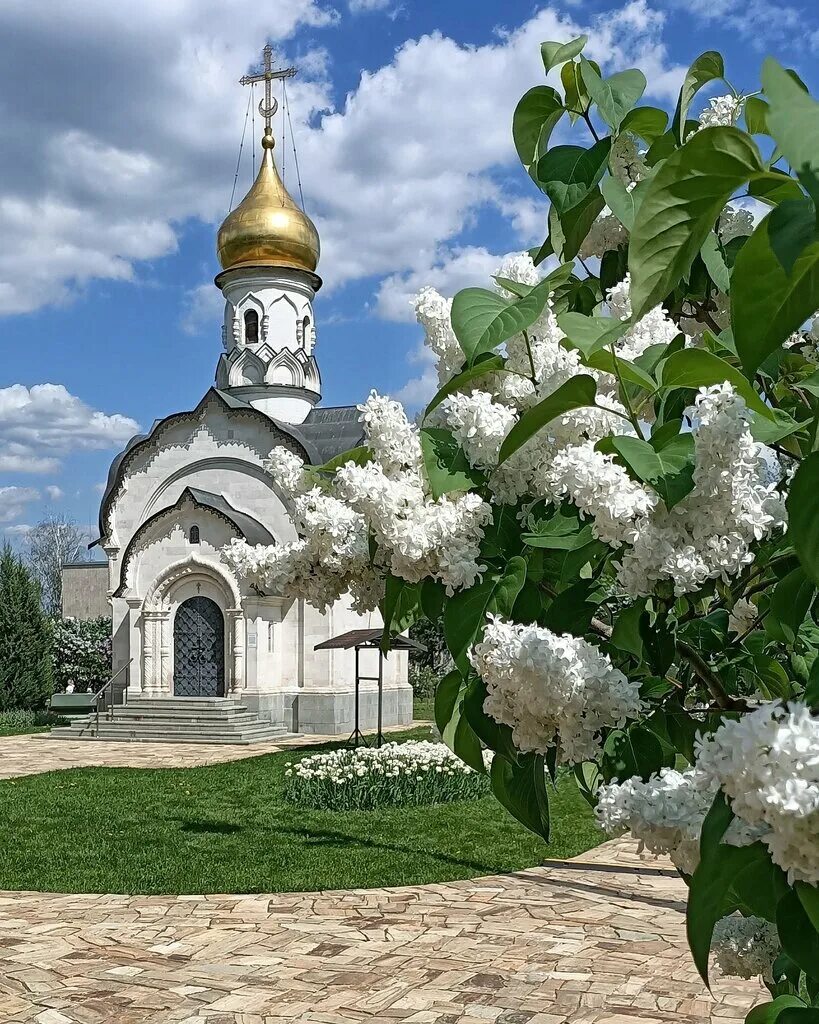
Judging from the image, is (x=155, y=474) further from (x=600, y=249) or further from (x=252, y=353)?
(x=600, y=249)

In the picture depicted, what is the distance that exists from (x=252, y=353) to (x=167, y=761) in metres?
10.5

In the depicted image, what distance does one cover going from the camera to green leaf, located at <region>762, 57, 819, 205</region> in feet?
2.14

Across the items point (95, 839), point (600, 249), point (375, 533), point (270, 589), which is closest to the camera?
point (375, 533)

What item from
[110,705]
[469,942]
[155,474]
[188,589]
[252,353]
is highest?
[252,353]

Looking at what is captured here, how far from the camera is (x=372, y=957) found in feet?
19.2

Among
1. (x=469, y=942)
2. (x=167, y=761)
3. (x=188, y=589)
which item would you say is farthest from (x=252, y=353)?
(x=469, y=942)

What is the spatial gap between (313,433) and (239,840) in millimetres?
13613

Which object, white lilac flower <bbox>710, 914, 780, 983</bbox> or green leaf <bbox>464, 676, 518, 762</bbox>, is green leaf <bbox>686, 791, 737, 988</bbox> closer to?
green leaf <bbox>464, 676, 518, 762</bbox>

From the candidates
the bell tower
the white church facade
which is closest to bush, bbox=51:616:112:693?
the white church facade

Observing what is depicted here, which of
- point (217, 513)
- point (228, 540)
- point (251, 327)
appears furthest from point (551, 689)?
point (251, 327)

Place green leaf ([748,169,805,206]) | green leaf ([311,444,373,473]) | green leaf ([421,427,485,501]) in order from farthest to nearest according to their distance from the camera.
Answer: green leaf ([311,444,373,473]) → green leaf ([421,427,485,501]) → green leaf ([748,169,805,206])

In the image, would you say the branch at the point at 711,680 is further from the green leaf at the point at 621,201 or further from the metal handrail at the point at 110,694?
the metal handrail at the point at 110,694

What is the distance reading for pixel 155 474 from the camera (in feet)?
70.6

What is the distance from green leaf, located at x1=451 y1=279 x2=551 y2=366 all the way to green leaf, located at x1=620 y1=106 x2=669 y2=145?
330 millimetres
